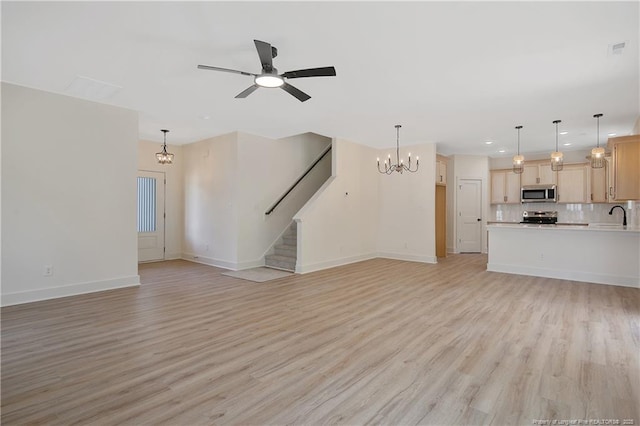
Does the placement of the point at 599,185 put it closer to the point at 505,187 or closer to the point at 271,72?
the point at 505,187

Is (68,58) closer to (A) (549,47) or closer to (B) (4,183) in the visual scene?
(B) (4,183)

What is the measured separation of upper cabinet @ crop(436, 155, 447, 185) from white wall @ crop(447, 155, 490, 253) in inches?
21.5

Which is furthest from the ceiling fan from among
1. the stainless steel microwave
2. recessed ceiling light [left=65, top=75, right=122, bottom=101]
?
the stainless steel microwave

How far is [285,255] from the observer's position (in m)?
7.18

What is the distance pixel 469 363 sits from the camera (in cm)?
274

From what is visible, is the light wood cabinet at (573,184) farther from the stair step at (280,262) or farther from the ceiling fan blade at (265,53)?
the ceiling fan blade at (265,53)

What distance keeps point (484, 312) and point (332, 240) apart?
12.3 ft

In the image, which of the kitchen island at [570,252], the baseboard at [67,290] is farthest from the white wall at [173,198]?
the kitchen island at [570,252]

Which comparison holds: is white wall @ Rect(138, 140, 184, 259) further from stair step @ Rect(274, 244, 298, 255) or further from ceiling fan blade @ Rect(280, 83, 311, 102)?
ceiling fan blade @ Rect(280, 83, 311, 102)

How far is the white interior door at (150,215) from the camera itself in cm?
797

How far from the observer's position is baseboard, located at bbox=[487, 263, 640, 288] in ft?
18.4

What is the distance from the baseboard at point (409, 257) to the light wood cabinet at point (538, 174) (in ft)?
13.2

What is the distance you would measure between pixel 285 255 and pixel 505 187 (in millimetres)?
7179

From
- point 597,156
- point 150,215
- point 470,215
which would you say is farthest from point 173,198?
point 597,156
